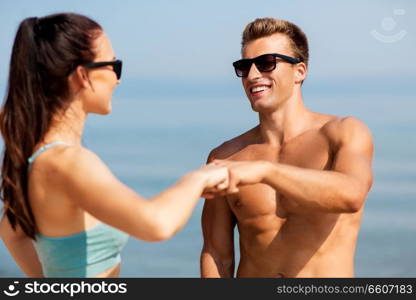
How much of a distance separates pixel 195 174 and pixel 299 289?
5.24 ft

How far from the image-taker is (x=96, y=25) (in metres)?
4.02

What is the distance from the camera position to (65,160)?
3691 millimetres

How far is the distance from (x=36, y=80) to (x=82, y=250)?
94 centimetres

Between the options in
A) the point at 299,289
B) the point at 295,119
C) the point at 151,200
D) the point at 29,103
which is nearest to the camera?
the point at 151,200

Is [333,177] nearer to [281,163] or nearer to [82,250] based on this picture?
[281,163]

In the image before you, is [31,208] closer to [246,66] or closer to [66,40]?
[66,40]

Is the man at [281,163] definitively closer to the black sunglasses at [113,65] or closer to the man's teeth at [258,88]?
the man's teeth at [258,88]

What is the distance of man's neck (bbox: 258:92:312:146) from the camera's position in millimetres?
5508

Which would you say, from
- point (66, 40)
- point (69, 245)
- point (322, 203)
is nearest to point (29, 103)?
point (66, 40)

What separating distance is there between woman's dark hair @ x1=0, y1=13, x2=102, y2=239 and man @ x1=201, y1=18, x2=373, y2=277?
171 cm

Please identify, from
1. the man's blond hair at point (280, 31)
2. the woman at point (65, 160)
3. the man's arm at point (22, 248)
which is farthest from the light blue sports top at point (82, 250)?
the man's blond hair at point (280, 31)

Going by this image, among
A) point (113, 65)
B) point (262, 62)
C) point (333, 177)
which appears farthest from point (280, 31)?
point (113, 65)

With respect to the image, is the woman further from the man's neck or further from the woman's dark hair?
the man's neck

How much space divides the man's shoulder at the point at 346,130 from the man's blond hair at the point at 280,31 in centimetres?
61
